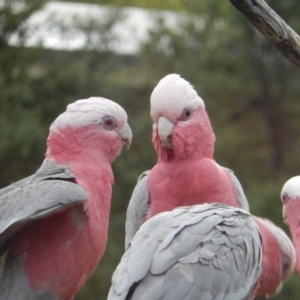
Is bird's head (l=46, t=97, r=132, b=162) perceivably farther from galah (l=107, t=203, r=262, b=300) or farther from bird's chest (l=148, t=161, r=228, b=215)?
galah (l=107, t=203, r=262, b=300)

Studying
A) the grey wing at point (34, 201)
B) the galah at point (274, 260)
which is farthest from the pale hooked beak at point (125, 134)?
the galah at point (274, 260)

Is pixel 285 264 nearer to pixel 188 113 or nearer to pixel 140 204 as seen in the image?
pixel 140 204

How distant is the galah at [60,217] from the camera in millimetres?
3150

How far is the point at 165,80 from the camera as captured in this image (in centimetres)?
370

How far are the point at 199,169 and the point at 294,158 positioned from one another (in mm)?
5991

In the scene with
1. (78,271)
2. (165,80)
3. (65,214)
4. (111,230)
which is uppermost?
(165,80)

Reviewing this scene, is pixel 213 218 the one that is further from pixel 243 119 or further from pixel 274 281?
pixel 243 119

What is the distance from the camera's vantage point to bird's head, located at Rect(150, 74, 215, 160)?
3.61 m

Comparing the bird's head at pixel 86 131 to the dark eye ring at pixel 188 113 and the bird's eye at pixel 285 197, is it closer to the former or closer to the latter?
the dark eye ring at pixel 188 113

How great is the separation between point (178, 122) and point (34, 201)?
96 centimetres

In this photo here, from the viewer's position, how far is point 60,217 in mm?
3324

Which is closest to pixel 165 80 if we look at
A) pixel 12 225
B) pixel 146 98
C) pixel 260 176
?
pixel 12 225

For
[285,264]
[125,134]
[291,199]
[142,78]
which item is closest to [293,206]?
[291,199]

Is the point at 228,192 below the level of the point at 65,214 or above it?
above
